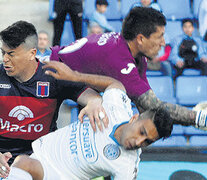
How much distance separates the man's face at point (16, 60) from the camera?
1.73 metres

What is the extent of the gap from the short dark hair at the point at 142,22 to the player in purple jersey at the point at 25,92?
0.46m

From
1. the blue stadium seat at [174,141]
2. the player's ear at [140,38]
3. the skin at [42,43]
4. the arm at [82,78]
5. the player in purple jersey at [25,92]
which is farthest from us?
the skin at [42,43]

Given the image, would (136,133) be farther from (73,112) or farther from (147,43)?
(73,112)

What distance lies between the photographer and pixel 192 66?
4.07 m

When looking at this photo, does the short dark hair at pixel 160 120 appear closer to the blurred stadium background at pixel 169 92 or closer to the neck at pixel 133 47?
the neck at pixel 133 47

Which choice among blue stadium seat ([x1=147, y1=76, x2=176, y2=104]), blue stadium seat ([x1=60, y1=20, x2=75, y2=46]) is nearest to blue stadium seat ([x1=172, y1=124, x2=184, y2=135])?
blue stadium seat ([x1=147, y1=76, x2=176, y2=104])

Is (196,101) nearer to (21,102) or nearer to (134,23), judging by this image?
(134,23)

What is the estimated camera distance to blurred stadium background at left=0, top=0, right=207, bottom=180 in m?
2.91

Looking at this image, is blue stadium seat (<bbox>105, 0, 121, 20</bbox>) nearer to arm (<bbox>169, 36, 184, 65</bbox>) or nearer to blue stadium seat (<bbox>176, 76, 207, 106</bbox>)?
arm (<bbox>169, 36, 184, 65</bbox>)

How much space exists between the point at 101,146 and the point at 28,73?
0.62 meters

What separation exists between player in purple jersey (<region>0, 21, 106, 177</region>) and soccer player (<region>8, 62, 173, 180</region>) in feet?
0.66

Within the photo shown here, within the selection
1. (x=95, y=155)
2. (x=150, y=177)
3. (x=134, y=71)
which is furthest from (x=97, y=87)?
(x=150, y=177)

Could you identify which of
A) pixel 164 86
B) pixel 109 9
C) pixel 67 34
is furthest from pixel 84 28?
pixel 164 86

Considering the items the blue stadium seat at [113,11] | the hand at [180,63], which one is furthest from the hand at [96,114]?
the blue stadium seat at [113,11]
